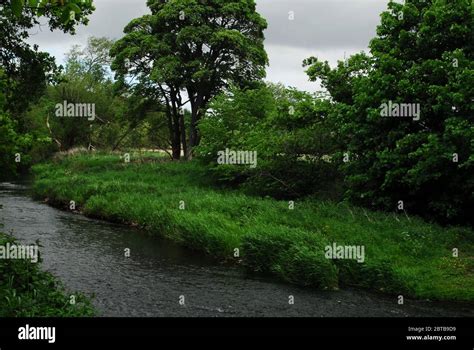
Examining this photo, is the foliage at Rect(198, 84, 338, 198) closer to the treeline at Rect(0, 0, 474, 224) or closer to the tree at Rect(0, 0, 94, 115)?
the treeline at Rect(0, 0, 474, 224)

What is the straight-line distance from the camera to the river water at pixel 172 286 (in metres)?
12.8

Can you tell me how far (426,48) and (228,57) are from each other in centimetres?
2589

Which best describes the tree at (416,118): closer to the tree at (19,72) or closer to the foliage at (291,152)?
the foliage at (291,152)

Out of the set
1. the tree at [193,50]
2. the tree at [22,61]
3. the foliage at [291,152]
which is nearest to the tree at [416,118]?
the foliage at [291,152]

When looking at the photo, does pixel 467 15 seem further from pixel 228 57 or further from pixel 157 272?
pixel 228 57


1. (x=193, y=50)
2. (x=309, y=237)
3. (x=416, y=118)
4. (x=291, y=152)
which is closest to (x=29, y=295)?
(x=309, y=237)

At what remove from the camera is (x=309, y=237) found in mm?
17172

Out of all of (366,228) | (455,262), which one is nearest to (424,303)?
(455,262)

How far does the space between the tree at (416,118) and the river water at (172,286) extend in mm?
5892

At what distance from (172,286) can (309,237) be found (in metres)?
5.06

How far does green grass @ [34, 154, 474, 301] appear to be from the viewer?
15.2 m

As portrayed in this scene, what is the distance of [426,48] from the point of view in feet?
64.8

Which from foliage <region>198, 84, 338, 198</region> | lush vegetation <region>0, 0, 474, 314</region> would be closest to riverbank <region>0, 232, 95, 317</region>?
lush vegetation <region>0, 0, 474, 314</region>

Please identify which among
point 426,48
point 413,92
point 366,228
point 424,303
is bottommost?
point 424,303
